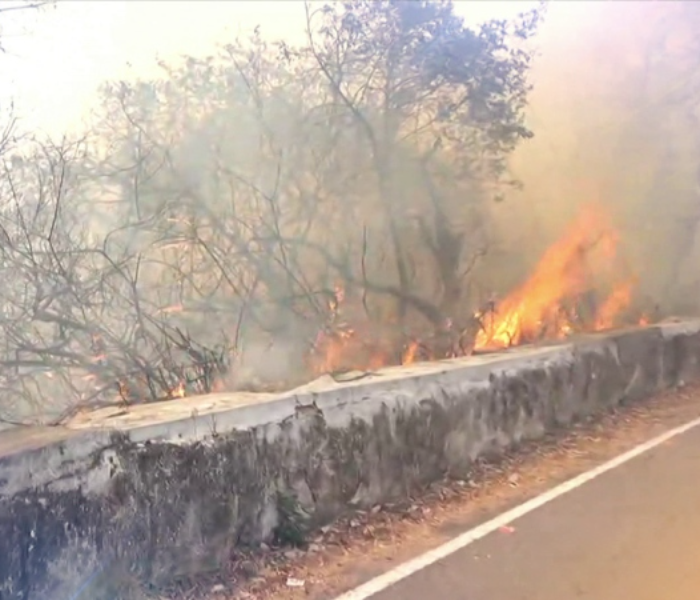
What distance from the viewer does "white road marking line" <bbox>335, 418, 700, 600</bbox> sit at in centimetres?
396

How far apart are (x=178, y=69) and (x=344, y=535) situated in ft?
14.6

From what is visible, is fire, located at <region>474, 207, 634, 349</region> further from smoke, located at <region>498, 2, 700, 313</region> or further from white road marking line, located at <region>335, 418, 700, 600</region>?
white road marking line, located at <region>335, 418, 700, 600</region>

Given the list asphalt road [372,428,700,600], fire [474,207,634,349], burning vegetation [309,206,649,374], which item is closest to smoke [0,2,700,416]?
burning vegetation [309,206,649,374]

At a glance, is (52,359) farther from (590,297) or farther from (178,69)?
(590,297)

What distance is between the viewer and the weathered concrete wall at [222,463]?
11.3 feet

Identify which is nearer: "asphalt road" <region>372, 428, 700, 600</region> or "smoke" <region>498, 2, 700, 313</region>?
"asphalt road" <region>372, 428, 700, 600</region>

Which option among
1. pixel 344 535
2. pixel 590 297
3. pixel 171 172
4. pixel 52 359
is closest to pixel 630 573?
pixel 344 535

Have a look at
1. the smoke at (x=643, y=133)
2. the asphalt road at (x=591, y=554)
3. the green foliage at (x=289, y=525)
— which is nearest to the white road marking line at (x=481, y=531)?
the asphalt road at (x=591, y=554)

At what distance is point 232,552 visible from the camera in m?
4.12

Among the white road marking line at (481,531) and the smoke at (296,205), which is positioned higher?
the smoke at (296,205)

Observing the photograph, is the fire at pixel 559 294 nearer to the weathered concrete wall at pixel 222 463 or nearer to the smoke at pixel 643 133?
the smoke at pixel 643 133

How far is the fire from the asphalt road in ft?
10.4

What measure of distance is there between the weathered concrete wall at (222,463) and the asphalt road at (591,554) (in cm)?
81

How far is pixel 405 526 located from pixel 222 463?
132cm
